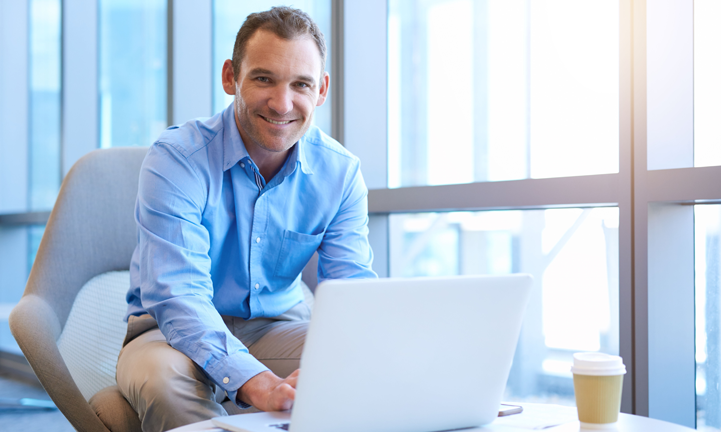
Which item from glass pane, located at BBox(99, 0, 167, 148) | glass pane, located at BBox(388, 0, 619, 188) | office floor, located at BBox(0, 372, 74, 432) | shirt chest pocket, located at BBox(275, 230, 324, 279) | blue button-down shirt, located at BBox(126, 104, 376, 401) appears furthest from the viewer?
glass pane, located at BBox(99, 0, 167, 148)

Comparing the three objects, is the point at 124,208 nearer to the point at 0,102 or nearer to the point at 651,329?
the point at 651,329

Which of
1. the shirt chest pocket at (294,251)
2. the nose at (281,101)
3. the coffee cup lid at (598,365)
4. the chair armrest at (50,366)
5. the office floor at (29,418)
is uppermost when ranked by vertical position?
the nose at (281,101)

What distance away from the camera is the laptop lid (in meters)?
0.69

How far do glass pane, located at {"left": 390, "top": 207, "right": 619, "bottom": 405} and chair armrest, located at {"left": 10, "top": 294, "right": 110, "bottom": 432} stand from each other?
47.1 inches

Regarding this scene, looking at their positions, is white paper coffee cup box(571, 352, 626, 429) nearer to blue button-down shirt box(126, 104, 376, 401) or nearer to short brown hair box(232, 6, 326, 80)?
blue button-down shirt box(126, 104, 376, 401)

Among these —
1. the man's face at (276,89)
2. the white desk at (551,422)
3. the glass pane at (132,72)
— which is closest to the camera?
the white desk at (551,422)

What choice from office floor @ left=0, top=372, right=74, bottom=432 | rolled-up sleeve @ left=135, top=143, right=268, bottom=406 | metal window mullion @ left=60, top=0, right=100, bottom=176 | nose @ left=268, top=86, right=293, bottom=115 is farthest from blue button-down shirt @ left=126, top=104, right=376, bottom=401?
metal window mullion @ left=60, top=0, right=100, bottom=176

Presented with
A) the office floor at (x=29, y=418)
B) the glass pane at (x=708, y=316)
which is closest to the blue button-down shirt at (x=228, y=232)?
the glass pane at (x=708, y=316)

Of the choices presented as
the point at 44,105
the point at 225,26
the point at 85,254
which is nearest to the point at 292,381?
the point at 85,254

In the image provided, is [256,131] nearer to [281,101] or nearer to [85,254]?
[281,101]

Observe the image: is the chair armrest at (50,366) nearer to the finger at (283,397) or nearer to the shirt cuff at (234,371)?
the shirt cuff at (234,371)

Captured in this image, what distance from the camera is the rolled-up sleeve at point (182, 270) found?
1.11 m

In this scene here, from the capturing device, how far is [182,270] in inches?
48.3

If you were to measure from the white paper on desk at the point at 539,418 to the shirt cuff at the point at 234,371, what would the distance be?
406mm
